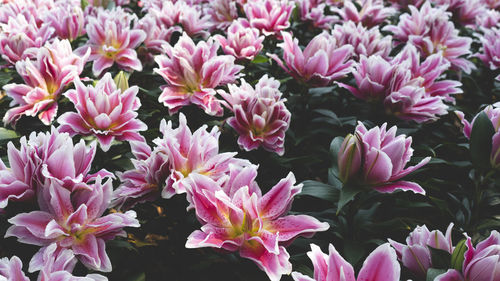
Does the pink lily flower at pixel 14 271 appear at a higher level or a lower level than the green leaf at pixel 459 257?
higher

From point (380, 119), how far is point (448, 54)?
2.23ft

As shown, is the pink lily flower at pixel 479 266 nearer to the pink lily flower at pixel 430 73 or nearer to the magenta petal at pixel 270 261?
the magenta petal at pixel 270 261

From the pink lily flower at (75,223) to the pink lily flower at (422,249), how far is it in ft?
1.93

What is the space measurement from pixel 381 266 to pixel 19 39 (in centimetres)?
146

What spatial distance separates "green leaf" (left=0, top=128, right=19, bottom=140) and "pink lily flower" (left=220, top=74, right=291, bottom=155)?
0.67 metres

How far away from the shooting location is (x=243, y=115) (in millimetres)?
1245

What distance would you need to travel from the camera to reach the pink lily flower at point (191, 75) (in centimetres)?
136

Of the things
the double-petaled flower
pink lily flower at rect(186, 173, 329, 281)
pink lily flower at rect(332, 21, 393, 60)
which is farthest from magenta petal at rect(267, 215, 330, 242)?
the double-petaled flower

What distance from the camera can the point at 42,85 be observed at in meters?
1.33

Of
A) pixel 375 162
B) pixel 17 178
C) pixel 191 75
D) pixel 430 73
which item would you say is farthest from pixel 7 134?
pixel 430 73

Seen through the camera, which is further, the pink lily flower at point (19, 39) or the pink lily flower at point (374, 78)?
the pink lily flower at point (19, 39)

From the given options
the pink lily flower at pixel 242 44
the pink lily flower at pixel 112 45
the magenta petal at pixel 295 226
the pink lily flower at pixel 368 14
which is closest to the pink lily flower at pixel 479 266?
the magenta petal at pixel 295 226

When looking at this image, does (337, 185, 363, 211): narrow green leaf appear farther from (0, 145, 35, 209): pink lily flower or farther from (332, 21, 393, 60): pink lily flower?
(332, 21, 393, 60): pink lily flower

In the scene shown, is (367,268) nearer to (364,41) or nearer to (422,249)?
(422,249)
